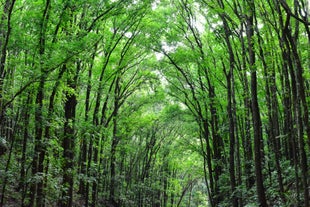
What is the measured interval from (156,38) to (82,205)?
8.99m

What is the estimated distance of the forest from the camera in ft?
21.5

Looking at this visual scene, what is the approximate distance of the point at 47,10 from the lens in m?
6.71

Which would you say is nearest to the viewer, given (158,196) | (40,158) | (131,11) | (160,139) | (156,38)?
(40,158)

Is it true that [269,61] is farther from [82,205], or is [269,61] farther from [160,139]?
[160,139]

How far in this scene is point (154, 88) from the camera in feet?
60.0

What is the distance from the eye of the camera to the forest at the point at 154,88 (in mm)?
6551

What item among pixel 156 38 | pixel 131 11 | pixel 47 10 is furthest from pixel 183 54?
pixel 47 10

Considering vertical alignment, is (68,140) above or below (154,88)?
below

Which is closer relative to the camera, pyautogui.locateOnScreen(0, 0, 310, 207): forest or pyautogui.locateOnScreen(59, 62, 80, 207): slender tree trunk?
pyautogui.locateOnScreen(0, 0, 310, 207): forest

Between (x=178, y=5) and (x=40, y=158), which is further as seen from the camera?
(x=178, y=5)

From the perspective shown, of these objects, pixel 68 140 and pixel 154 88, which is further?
pixel 154 88

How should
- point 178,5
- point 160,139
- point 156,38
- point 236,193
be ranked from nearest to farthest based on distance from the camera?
point 236,193, point 178,5, point 156,38, point 160,139

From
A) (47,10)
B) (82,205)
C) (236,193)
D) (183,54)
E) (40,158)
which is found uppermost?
(183,54)

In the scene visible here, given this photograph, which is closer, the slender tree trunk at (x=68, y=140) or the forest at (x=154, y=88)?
the forest at (x=154, y=88)
